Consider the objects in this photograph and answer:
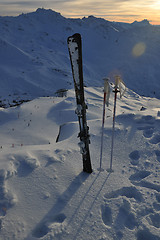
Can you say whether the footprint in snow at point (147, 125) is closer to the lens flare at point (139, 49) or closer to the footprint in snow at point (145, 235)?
the footprint in snow at point (145, 235)

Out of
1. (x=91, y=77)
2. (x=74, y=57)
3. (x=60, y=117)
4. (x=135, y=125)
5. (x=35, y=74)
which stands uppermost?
(x=74, y=57)

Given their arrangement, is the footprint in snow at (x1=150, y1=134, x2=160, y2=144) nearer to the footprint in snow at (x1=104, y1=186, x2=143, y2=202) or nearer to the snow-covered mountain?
the footprint in snow at (x1=104, y1=186, x2=143, y2=202)

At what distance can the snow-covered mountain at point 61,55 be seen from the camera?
42875mm

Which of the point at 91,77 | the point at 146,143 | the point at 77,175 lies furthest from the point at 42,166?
the point at 91,77

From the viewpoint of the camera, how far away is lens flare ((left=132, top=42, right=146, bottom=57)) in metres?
87.7

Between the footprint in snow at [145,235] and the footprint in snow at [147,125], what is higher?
the footprint in snow at [145,235]

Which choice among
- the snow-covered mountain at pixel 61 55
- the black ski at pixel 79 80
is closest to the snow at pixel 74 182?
the black ski at pixel 79 80

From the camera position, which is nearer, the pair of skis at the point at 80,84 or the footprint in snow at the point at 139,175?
the pair of skis at the point at 80,84

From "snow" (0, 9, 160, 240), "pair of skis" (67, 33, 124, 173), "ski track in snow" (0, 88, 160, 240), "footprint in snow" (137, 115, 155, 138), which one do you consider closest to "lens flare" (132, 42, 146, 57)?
"snow" (0, 9, 160, 240)

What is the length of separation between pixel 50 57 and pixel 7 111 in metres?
56.1

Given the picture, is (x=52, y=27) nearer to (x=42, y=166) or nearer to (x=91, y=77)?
(x=91, y=77)

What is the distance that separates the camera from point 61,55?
233 feet

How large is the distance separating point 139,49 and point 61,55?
41261 millimetres

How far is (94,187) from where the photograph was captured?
13.9 ft
